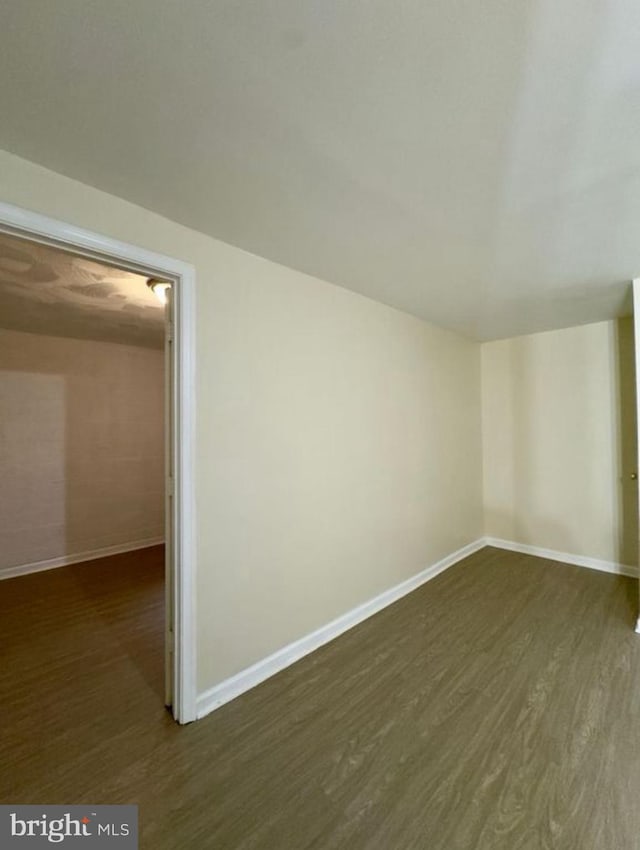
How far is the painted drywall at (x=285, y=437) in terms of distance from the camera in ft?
5.84

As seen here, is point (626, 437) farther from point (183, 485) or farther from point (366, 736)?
point (183, 485)

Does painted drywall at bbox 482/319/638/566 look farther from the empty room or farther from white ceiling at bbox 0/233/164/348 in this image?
white ceiling at bbox 0/233/164/348

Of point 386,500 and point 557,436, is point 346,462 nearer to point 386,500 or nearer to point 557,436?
point 386,500

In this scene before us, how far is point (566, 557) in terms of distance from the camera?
12.0 feet

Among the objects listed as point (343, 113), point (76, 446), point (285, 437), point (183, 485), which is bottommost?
point (183, 485)

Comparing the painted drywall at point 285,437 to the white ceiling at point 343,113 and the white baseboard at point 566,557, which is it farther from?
the white baseboard at point 566,557

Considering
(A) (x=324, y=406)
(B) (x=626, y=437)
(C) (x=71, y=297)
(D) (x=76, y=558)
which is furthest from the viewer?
(D) (x=76, y=558)

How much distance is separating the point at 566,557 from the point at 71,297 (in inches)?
201

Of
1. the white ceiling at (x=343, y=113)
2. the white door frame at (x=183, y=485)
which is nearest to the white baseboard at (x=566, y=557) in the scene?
the white ceiling at (x=343, y=113)

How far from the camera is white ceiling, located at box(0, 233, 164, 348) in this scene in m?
2.13

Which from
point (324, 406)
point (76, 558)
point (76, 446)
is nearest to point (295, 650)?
point (324, 406)

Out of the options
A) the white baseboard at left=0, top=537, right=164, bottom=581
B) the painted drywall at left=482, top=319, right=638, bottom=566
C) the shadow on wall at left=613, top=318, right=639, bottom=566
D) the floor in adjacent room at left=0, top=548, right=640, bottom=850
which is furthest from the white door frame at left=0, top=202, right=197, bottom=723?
the shadow on wall at left=613, top=318, right=639, bottom=566

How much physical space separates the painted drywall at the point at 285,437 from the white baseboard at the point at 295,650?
0.05 meters

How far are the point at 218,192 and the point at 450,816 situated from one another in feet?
8.31
